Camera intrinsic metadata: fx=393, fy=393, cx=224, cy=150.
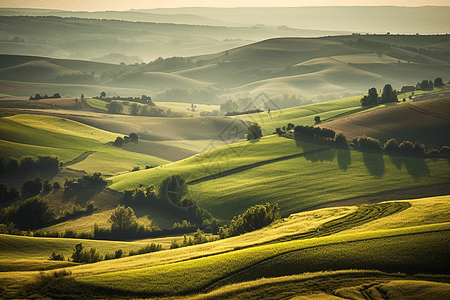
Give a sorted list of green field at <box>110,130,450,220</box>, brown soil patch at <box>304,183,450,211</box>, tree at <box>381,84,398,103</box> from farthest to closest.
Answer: tree at <box>381,84,398,103</box> → green field at <box>110,130,450,220</box> → brown soil patch at <box>304,183,450,211</box>

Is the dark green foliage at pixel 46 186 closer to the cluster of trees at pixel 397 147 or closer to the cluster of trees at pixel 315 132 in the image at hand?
the cluster of trees at pixel 315 132

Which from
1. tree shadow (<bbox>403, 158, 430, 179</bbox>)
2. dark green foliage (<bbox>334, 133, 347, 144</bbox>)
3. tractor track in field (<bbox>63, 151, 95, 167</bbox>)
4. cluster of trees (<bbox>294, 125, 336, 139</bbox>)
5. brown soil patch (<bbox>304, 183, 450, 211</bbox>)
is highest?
tractor track in field (<bbox>63, 151, 95, 167</bbox>)

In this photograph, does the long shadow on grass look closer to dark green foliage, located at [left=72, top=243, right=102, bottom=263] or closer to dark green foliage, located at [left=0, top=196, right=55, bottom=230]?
dark green foliage, located at [left=72, top=243, right=102, bottom=263]

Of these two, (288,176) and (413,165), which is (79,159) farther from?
(413,165)

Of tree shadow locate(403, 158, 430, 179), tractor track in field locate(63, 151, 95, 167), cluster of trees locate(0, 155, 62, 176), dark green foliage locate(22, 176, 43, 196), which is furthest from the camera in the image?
tractor track in field locate(63, 151, 95, 167)

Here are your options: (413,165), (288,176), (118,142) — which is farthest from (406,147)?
(118,142)

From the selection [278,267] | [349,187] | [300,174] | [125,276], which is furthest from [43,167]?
[278,267]

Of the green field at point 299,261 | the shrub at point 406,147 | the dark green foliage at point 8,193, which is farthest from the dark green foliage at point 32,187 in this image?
the shrub at point 406,147

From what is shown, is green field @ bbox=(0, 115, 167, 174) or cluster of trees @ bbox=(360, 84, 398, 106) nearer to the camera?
green field @ bbox=(0, 115, 167, 174)

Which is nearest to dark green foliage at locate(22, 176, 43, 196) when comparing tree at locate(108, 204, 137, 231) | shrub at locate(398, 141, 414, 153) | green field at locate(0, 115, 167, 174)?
green field at locate(0, 115, 167, 174)
